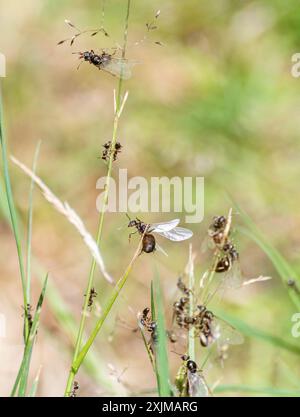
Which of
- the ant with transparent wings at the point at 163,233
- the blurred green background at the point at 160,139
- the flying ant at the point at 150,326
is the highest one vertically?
the blurred green background at the point at 160,139

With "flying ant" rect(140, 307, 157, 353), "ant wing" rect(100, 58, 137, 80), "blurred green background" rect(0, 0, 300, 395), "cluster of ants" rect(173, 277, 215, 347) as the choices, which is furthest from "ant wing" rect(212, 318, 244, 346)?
"blurred green background" rect(0, 0, 300, 395)

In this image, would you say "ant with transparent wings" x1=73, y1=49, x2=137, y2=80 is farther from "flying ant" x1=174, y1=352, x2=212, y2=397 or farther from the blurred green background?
the blurred green background

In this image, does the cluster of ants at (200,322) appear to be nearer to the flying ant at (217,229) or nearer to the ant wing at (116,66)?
the flying ant at (217,229)

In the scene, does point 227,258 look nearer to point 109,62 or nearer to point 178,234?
point 178,234

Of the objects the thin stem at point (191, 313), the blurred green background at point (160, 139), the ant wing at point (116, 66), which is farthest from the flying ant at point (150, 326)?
the blurred green background at point (160, 139)

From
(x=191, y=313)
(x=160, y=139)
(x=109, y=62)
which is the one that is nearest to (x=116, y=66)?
(x=109, y=62)

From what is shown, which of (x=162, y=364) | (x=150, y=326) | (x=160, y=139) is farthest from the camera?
(x=160, y=139)
